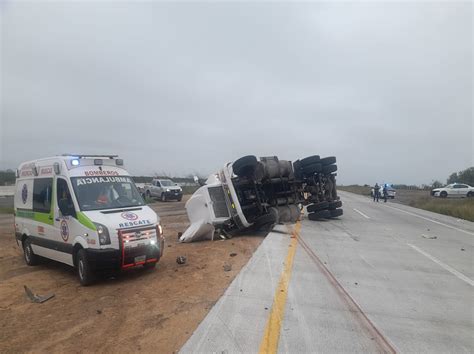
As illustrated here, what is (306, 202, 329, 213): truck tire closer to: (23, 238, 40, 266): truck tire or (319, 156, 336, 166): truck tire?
(319, 156, 336, 166): truck tire

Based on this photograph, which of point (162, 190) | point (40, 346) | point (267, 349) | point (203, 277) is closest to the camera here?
point (267, 349)

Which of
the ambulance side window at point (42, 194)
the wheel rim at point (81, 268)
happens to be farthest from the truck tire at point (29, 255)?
the wheel rim at point (81, 268)

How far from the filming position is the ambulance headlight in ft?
22.8

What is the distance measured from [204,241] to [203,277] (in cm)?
445

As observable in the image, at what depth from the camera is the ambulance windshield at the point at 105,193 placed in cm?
771

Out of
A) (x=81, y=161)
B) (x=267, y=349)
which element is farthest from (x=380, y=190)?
(x=267, y=349)

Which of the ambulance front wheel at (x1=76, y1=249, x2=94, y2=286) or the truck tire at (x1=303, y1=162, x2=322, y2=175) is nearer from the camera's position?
the ambulance front wheel at (x1=76, y1=249, x2=94, y2=286)

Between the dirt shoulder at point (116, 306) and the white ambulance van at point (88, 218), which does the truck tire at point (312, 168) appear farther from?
the white ambulance van at point (88, 218)

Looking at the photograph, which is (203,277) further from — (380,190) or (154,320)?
(380,190)

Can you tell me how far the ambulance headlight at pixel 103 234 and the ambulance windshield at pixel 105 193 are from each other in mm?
698

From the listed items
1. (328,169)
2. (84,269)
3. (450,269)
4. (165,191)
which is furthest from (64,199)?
(165,191)

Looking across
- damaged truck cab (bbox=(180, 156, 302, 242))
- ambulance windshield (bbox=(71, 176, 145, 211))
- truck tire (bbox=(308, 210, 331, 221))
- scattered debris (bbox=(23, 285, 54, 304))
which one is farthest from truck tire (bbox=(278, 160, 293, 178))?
scattered debris (bbox=(23, 285, 54, 304))

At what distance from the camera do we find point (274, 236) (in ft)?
34.1

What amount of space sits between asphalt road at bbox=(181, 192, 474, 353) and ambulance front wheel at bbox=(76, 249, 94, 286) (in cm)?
273
